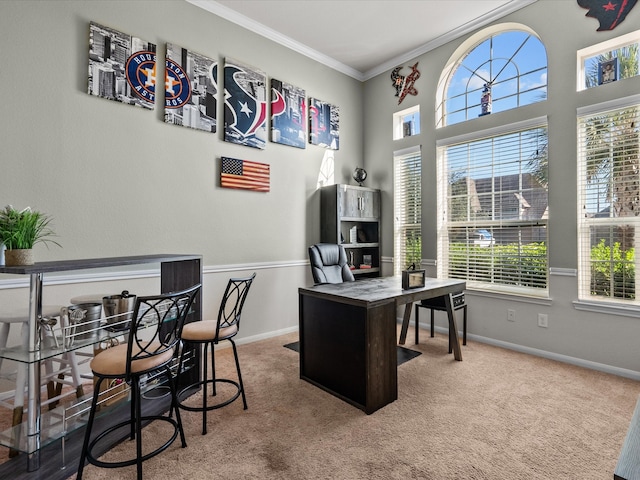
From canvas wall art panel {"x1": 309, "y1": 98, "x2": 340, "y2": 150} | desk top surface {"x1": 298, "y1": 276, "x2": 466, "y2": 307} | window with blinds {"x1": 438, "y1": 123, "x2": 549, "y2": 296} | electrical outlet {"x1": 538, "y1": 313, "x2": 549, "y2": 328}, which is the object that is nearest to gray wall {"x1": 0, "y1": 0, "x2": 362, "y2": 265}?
canvas wall art panel {"x1": 309, "y1": 98, "x2": 340, "y2": 150}

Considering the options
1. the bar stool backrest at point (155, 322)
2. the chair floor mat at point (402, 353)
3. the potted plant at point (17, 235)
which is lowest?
the chair floor mat at point (402, 353)

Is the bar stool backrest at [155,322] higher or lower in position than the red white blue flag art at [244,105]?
lower

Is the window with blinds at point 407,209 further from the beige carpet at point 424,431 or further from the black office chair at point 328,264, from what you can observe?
the beige carpet at point 424,431

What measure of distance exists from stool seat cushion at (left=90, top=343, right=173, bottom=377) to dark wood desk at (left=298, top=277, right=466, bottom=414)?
3.80 feet

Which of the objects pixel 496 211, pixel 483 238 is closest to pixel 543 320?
pixel 483 238

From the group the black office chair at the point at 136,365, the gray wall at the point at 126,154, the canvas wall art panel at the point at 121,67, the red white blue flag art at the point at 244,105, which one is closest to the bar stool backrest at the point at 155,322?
the black office chair at the point at 136,365

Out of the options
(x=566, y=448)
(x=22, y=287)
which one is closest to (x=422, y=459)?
(x=566, y=448)

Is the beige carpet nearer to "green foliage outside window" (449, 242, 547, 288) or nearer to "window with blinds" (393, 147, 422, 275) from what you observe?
"green foliage outside window" (449, 242, 547, 288)

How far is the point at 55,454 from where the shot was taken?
175 centimetres

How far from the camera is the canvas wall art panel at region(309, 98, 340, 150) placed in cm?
437

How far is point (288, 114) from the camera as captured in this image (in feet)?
13.4

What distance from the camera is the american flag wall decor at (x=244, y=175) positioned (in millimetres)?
3551

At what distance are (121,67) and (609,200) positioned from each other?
4.40m

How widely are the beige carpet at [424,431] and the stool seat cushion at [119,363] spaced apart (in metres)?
0.55
